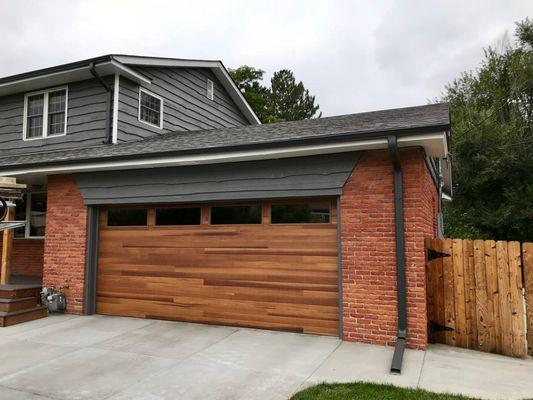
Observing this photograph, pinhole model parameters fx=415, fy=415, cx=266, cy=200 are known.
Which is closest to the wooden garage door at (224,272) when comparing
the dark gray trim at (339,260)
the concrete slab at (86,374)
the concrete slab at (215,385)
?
the dark gray trim at (339,260)

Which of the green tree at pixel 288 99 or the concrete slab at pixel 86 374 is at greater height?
the green tree at pixel 288 99

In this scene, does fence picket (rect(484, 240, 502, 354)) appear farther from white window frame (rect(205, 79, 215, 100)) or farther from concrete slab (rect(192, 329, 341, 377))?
white window frame (rect(205, 79, 215, 100))

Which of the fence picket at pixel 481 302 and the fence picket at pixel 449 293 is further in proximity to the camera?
the fence picket at pixel 449 293

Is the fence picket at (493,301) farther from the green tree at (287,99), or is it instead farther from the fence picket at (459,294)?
the green tree at (287,99)

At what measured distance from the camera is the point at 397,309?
5930mm

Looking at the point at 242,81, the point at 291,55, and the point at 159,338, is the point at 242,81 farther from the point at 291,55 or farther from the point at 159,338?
the point at 159,338

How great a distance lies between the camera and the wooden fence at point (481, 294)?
5.81 metres

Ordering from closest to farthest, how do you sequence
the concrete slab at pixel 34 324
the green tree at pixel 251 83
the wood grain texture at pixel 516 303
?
the wood grain texture at pixel 516 303 < the concrete slab at pixel 34 324 < the green tree at pixel 251 83

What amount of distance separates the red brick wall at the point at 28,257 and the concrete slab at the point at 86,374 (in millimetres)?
6362

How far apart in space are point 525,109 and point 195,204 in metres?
24.0

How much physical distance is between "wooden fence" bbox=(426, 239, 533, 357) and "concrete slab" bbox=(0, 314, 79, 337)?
653 centimetres

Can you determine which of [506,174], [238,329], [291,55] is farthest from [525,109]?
[238,329]

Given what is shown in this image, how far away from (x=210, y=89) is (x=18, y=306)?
370 inches

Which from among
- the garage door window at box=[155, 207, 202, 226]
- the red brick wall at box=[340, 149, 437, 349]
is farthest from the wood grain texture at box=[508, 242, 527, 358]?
the garage door window at box=[155, 207, 202, 226]
